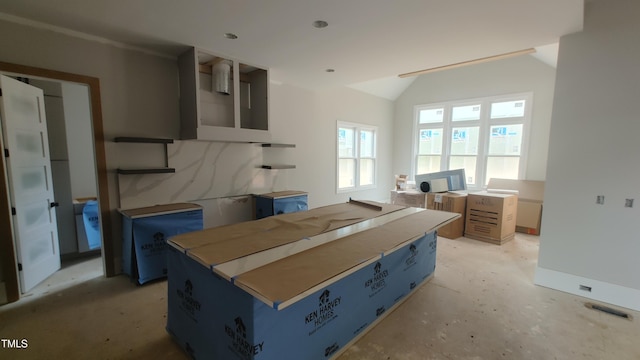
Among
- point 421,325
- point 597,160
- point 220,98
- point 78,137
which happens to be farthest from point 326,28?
point 78,137

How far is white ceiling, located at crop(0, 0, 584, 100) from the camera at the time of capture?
2.07 meters

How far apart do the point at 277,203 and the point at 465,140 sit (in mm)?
4554

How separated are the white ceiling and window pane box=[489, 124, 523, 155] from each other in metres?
2.95

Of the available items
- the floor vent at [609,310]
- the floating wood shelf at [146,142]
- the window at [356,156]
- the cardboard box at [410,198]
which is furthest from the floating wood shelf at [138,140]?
the floor vent at [609,310]

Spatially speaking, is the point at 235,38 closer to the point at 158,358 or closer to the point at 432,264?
the point at 158,358

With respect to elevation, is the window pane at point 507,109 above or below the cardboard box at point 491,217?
above

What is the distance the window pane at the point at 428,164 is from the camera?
644cm

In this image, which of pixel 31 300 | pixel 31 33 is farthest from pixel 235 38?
pixel 31 300

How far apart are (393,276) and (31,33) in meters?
3.91

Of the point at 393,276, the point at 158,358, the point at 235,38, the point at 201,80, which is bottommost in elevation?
the point at 158,358

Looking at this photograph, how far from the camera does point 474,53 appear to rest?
121 inches

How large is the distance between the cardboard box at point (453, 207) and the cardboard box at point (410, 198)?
1.08 feet

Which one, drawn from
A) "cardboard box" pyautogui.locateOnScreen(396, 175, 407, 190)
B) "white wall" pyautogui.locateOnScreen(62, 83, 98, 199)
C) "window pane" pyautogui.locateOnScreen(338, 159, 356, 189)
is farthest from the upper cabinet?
"cardboard box" pyautogui.locateOnScreen(396, 175, 407, 190)

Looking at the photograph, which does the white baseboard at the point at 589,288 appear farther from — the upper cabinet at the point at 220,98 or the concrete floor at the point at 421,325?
the upper cabinet at the point at 220,98
